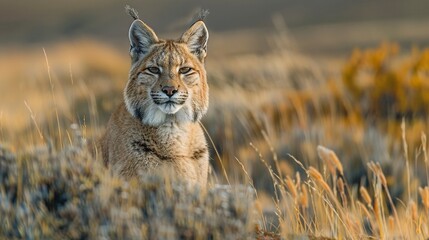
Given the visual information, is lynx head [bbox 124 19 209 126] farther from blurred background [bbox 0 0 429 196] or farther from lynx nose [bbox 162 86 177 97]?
blurred background [bbox 0 0 429 196]

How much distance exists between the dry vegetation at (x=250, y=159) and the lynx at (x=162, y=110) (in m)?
0.31

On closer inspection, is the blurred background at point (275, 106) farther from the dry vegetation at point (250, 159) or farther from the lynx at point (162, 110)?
the lynx at point (162, 110)

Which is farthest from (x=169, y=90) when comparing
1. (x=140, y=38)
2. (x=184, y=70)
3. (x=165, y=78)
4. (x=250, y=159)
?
(x=250, y=159)

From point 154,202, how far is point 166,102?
1084 millimetres

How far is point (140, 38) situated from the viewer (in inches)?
251

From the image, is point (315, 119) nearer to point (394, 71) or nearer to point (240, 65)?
point (394, 71)

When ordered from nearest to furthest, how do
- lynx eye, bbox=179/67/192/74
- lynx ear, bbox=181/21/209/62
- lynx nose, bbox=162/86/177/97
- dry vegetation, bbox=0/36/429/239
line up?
dry vegetation, bbox=0/36/429/239 → lynx nose, bbox=162/86/177/97 → lynx eye, bbox=179/67/192/74 → lynx ear, bbox=181/21/209/62

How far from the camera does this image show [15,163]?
559 cm

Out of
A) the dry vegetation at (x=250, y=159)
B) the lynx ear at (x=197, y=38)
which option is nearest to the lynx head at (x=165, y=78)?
the lynx ear at (x=197, y=38)

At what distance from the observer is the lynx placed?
6.07 m

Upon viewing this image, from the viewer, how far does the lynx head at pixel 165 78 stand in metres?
6.08

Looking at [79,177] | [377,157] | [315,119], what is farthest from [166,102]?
[315,119]

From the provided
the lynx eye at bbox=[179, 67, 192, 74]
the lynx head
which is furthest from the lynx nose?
the lynx eye at bbox=[179, 67, 192, 74]

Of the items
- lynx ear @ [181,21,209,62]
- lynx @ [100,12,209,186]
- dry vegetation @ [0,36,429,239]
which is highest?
lynx ear @ [181,21,209,62]
